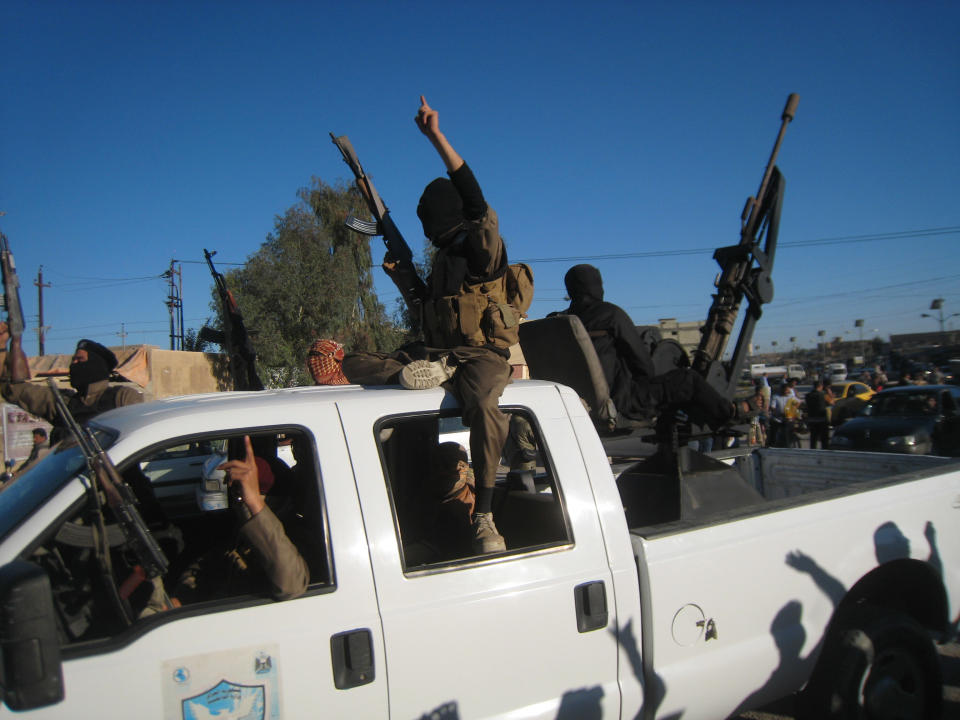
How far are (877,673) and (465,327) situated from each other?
7.50ft

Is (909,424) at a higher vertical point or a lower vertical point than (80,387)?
lower

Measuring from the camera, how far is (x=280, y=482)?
8.68 feet

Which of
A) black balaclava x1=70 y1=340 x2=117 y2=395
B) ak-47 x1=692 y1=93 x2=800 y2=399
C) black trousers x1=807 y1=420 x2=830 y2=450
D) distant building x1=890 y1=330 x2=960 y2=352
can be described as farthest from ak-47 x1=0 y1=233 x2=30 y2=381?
distant building x1=890 y1=330 x2=960 y2=352

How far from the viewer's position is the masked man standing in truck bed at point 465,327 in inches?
95.3

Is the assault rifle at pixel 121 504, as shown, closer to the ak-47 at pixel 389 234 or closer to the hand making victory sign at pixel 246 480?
the hand making victory sign at pixel 246 480

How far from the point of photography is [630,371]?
3.98m

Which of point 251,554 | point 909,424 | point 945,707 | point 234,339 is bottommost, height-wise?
point 945,707

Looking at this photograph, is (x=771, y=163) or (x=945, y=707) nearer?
(x=945, y=707)

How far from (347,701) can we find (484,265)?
180cm

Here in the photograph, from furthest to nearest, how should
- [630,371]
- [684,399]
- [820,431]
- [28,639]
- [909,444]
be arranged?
[820,431]
[909,444]
[630,371]
[684,399]
[28,639]

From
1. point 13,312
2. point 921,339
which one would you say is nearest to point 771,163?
point 13,312

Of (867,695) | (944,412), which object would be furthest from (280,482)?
(944,412)

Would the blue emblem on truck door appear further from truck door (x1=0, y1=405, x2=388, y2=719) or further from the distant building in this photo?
the distant building

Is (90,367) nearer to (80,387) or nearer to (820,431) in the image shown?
(80,387)
